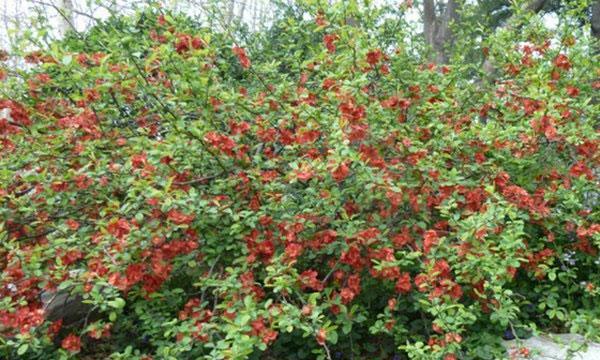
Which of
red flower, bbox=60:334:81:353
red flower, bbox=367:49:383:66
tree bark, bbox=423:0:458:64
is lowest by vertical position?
red flower, bbox=60:334:81:353

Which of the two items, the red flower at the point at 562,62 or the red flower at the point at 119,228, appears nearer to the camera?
the red flower at the point at 119,228

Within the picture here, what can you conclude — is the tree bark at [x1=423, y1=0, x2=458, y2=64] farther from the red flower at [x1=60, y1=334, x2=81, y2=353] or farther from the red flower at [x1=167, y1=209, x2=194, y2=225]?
the red flower at [x1=60, y1=334, x2=81, y2=353]

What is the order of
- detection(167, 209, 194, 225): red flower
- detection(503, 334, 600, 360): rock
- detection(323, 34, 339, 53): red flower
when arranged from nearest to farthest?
detection(167, 209, 194, 225): red flower
detection(503, 334, 600, 360): rock
detection(323, 34, 339, 53): red flower

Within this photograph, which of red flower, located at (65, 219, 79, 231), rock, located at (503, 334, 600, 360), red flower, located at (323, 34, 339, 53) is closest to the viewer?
rock, located at (503, 334, 600, 360)

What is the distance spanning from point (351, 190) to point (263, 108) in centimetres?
78

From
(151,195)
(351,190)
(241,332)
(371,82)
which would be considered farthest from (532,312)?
(151,195)

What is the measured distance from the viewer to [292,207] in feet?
8.91

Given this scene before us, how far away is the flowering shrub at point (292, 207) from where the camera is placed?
2445 mm

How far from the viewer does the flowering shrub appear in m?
2.45

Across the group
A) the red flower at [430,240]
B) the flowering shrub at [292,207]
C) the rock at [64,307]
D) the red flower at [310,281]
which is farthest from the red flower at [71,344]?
the red flower at [430,240]

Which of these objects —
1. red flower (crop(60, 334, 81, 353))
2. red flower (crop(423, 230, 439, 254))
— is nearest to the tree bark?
red flower (crop(423, 230, 439, 254))

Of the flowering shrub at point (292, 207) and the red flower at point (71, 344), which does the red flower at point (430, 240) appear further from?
the red flower at point (71, 344)

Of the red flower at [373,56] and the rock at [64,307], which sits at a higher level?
the red flower at [373,56]

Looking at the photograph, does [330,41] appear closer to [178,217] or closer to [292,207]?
[292,207]
